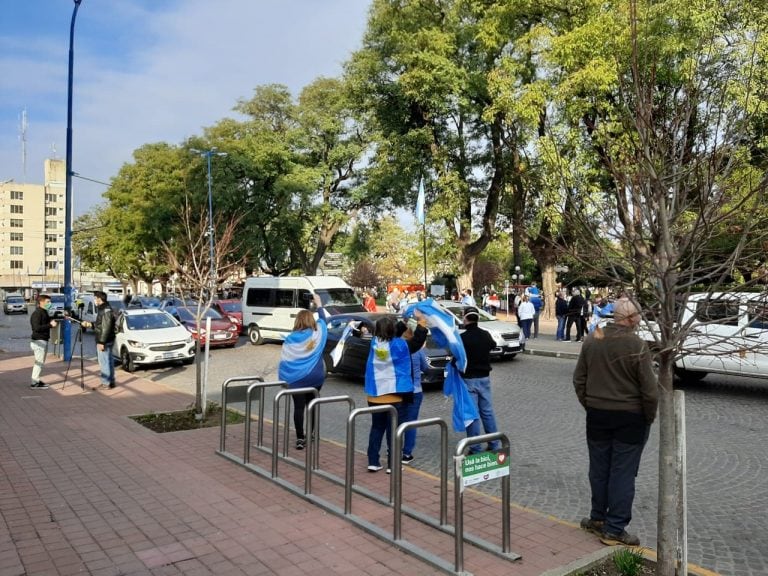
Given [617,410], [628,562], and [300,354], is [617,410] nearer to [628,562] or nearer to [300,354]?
[628,562]

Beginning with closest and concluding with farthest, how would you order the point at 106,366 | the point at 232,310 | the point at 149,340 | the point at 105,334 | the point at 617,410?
the point at 617,410, the point at 105,334, the point at 106,366, the point at 149,340, the point at 232,310

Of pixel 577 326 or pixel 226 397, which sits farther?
pixel 577 326

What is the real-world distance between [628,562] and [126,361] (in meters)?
14.4

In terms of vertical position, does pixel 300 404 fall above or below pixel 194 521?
above

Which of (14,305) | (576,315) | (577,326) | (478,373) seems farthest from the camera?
(14,305)

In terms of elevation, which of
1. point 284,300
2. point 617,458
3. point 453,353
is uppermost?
point 284,300

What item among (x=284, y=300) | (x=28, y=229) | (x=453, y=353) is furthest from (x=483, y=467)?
(x=28, y=229)

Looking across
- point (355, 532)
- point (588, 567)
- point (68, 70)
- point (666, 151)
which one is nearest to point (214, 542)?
point (355, 532)

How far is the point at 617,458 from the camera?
4766 mm

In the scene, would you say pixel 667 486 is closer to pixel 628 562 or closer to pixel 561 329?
pixel 628 562

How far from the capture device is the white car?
52.2ft

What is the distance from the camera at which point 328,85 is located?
1646 inches

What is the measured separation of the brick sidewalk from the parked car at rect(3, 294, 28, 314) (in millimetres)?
52358

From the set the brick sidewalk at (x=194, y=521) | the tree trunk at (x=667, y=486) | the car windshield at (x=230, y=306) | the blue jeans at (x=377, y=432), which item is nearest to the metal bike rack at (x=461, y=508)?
the brick sidewalk at (x=194, y=521)
